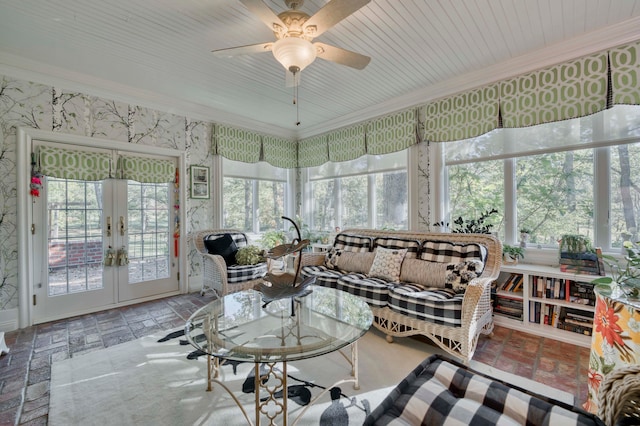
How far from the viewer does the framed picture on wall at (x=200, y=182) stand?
4160 mm

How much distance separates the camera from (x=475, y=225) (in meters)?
3.28

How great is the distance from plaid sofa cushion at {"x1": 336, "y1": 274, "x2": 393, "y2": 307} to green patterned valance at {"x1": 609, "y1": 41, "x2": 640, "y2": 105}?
257 cm

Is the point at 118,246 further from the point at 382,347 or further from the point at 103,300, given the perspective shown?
the point at 382,347

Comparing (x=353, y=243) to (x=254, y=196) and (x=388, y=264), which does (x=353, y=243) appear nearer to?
(x=388, y=264)

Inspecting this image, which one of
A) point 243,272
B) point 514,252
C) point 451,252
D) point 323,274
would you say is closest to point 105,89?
point 243,272

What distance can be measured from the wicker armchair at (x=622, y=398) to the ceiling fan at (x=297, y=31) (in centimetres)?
196

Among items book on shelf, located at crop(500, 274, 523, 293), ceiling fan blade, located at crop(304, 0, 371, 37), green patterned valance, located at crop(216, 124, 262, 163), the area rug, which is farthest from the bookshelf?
green patterned valance, located at crop(216, 124, 262, 163)

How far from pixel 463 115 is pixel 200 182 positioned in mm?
3728

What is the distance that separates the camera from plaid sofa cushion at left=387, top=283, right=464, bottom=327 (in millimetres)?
2152

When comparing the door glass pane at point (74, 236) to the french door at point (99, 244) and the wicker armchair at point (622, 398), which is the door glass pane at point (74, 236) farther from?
the wicker armchair at point (622, 398)

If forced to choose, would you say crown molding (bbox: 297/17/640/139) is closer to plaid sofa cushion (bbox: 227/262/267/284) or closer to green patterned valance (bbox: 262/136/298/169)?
green patterned valance (bbox: 262/136/298/169)

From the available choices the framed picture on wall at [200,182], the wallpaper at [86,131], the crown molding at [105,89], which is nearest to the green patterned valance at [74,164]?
the wallpaper at [86,131]

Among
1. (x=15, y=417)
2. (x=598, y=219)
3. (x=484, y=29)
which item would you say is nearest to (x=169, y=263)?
(x=15, y=417)

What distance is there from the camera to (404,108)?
12.5 feet
